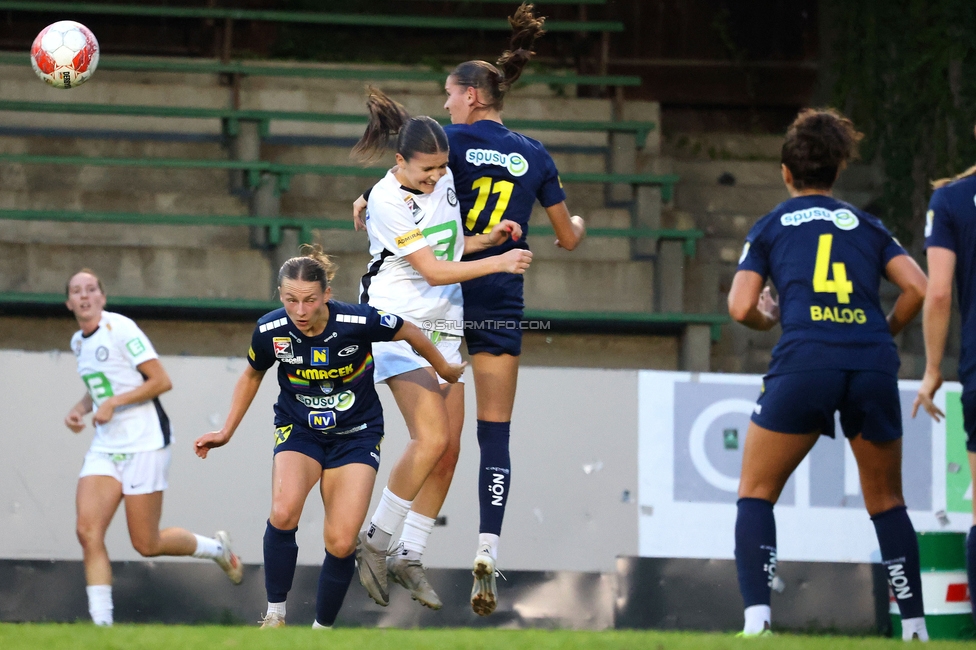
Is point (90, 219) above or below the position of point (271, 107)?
below

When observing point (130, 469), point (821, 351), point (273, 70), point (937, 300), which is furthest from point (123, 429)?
point (273, 70)

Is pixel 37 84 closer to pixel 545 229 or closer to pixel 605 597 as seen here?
pixel 545 229

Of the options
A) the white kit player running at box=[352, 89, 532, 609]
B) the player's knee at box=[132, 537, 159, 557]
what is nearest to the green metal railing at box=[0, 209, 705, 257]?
the player's knee at box=[132, 537, 159, 557]

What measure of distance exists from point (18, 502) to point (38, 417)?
1.80 ft

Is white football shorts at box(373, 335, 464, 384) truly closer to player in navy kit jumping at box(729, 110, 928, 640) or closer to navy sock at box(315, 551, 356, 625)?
navy sock at box(315, 551, 356, 625)

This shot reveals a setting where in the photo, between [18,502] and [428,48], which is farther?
[428,48]

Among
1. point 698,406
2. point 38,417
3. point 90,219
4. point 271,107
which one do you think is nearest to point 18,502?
point 38,417

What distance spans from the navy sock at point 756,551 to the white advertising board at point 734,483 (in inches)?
145

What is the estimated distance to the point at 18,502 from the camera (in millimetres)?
7750

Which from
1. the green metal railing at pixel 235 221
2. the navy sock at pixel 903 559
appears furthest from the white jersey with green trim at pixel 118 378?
the navy sock at pixel 903 559

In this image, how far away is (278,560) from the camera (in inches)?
209

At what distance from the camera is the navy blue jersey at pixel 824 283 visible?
4180mm

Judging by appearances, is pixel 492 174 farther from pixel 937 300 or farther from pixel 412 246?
pixel 937 300

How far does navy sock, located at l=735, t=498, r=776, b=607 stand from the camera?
14.0ft
